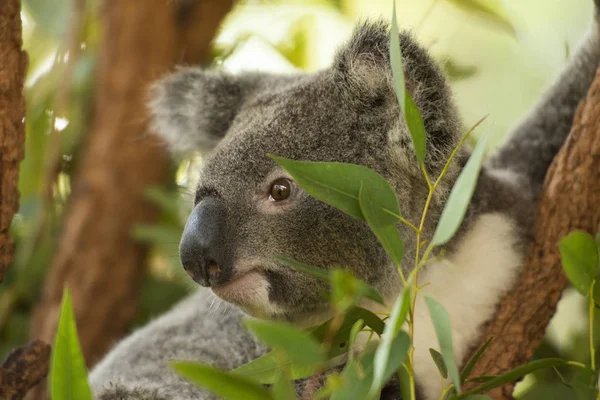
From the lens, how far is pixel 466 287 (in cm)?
200

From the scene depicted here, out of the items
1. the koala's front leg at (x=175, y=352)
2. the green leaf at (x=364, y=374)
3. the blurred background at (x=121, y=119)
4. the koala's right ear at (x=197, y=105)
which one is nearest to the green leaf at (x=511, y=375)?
the green leaf at (x=364, y=374)

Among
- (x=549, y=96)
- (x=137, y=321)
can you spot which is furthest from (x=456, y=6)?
(x=137, y=321)

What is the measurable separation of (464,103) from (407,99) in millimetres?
729

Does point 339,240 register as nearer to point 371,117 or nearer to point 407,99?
point 371,117

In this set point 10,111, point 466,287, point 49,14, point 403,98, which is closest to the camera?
point 403,98

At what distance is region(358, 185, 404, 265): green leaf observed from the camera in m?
1.21

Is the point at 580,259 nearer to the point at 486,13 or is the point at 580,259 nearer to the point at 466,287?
the point at 466,287

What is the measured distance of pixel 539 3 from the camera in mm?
3223

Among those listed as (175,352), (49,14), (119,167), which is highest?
(49,14)

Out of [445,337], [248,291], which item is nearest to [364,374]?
[445,337]

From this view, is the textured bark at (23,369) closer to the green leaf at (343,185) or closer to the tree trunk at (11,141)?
the tree trunk at (11,141)

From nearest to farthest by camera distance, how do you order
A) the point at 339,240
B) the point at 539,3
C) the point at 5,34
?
the point at 5,34 → the point at 339,240 → the point at 539,3

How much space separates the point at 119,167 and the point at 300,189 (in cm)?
171

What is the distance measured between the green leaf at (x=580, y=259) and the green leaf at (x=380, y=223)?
36 cm
